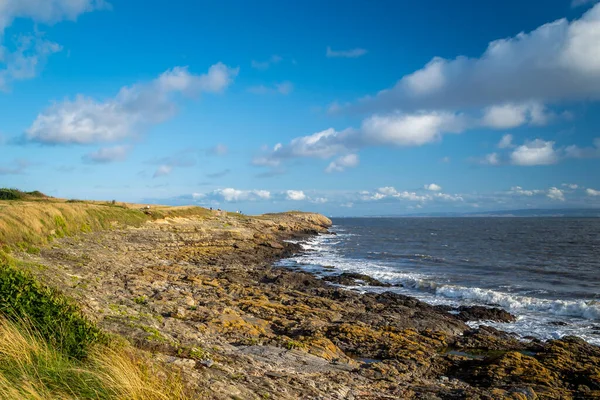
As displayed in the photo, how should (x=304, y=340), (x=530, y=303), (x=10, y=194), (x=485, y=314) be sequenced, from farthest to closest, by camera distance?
(x=10, y=194), (x=530, y=303), (x=485, y=314), (x=304, y=340)

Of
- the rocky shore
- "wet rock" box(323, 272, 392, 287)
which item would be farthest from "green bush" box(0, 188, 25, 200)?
"wet rock" box(323, 272, 392, 287)

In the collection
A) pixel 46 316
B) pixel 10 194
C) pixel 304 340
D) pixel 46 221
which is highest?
pixel 10 194

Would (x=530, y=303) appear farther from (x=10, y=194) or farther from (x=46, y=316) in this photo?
(x=10, y=194)

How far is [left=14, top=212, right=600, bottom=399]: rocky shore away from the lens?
29.7 ft

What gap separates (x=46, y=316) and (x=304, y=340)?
26.2ft

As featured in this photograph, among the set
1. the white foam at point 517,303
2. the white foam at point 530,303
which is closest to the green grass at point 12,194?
the white foam at point 517,303

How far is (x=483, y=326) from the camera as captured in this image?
17.9 metres

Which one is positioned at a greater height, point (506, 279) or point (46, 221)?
point (46, 221)

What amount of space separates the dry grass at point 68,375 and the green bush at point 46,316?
23cm

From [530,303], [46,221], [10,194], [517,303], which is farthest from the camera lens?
[10,194]

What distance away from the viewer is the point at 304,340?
1309cm

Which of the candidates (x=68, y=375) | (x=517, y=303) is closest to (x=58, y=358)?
(x=68, y=375)

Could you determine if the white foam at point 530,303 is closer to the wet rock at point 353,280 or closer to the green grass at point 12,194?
the wet rock at point 353,280

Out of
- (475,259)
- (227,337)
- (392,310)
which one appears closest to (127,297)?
(227,337)
